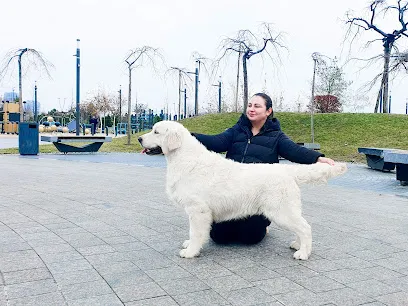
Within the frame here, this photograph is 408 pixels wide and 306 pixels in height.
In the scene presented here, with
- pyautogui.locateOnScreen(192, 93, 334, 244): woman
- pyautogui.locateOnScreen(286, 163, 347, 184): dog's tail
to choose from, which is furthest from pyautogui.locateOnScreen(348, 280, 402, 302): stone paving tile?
pyautogui.locateOnScreen(192, 93, 334, 244): woman

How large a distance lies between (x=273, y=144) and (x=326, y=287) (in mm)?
1976

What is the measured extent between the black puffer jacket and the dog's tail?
16.6 inches

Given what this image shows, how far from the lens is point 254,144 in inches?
207

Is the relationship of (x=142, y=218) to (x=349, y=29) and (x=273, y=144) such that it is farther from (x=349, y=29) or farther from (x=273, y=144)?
(x=349, y=29)

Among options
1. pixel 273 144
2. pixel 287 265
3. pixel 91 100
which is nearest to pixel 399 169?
pixel 273 144

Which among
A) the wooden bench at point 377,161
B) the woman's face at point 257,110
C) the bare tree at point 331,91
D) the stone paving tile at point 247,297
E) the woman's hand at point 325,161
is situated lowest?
the stone paving tile at point 247,297

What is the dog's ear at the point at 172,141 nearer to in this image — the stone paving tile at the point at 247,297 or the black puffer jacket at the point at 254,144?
the black puffer jacket at the point at 254,144

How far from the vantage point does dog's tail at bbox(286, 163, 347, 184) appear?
15.0 ft

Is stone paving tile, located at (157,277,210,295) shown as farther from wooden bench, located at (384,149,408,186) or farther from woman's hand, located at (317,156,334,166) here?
wooden bench, located at (384,149,408,186)

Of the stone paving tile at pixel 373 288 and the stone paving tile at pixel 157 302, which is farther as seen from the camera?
the stone paving tile at pixel 373 288

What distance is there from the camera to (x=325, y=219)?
6789 millimetres

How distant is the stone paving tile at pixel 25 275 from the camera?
3746mm

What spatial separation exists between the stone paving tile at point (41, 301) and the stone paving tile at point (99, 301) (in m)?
0.10

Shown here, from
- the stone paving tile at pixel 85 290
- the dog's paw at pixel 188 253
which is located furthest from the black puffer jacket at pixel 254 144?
the stone paving tile at pixel 85 290
